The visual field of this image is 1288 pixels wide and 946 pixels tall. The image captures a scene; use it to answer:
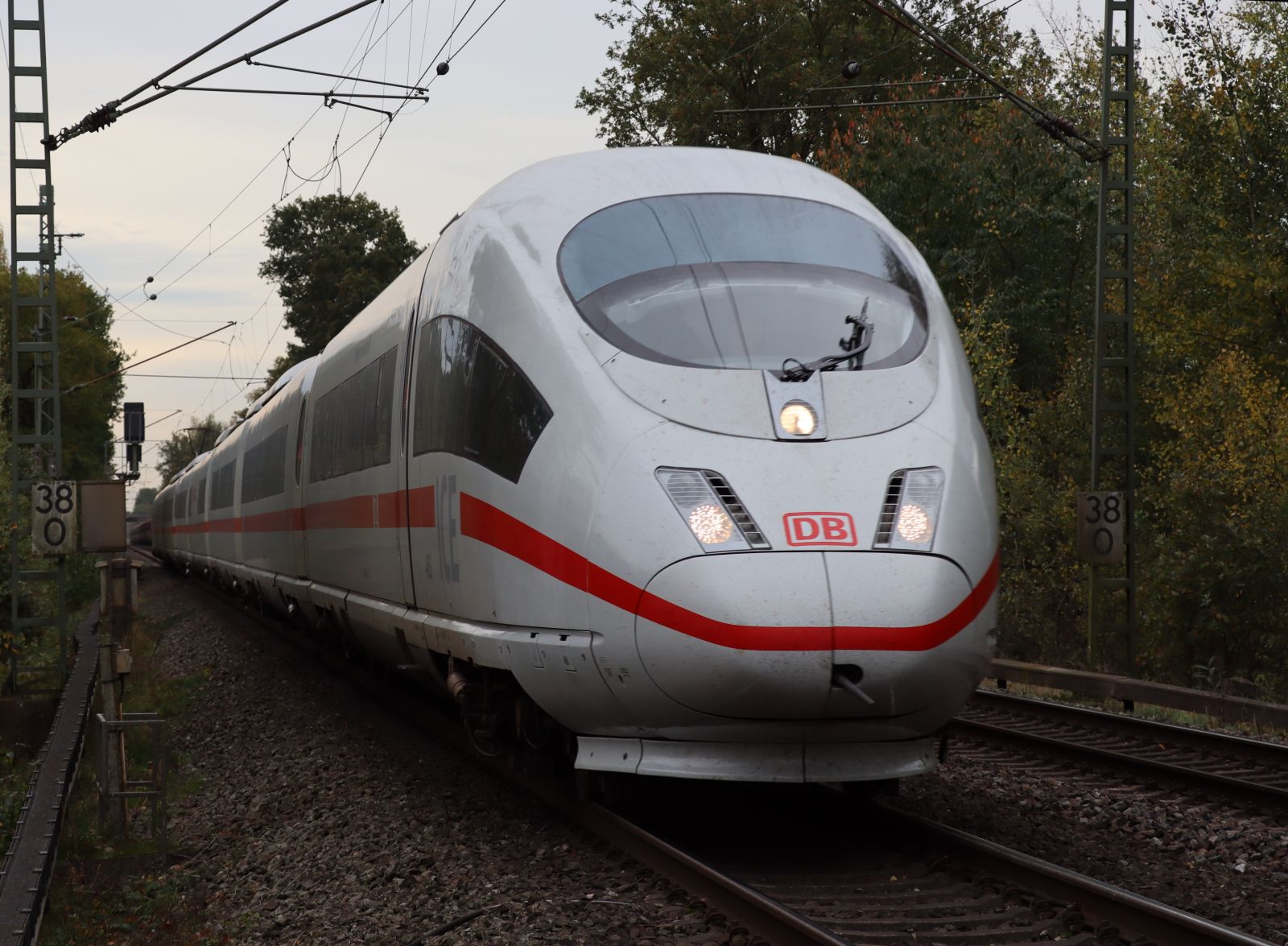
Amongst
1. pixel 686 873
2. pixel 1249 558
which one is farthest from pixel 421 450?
pixel 1249 558

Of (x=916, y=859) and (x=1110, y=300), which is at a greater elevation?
(x=1110, y=300)

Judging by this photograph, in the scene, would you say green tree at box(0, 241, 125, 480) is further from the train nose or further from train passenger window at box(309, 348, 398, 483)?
the train nose

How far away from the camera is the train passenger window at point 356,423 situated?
9.45m

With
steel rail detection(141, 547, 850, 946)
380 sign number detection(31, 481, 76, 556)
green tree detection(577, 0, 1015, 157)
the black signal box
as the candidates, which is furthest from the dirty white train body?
the black signal box

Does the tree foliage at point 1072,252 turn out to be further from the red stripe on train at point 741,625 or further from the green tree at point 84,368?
the green tree at point 84,368

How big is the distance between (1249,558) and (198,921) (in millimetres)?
12502

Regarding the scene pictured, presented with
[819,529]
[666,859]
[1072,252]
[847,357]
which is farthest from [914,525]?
[1072,252]

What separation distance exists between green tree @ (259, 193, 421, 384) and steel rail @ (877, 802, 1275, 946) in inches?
1986

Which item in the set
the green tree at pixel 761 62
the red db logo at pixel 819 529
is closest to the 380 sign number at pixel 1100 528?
the red db logo at pixel 819 529

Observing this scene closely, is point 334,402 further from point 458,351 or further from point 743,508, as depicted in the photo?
point 743,508

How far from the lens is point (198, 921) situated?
21.5 ft

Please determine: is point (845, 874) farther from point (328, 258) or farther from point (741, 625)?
point (328, 258)

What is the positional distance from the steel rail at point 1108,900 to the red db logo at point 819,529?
4.55 feet

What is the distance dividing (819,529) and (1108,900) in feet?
5.40
